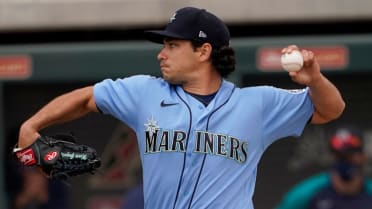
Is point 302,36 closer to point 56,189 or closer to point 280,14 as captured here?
point 280,14

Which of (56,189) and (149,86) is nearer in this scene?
(149,86)

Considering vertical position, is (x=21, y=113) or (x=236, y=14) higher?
(x=236, y=14)

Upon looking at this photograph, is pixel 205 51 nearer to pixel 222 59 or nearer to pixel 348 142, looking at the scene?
pixel 222 59

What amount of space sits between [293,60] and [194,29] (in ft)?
1.58

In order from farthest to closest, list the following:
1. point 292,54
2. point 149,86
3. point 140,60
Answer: point 140,60, point 149,86, point 292,54

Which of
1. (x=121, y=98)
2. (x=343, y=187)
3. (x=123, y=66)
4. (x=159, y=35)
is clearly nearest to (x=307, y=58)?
(x=159, y=35)

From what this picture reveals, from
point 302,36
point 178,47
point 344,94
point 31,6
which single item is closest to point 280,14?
point 302,36

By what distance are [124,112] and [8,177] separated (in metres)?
4.06

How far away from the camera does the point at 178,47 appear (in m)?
4.20

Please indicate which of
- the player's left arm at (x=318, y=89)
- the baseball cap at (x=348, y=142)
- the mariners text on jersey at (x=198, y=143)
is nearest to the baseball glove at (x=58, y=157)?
the mariners text on jersey at (x=198, y=143)

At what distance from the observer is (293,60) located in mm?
3893

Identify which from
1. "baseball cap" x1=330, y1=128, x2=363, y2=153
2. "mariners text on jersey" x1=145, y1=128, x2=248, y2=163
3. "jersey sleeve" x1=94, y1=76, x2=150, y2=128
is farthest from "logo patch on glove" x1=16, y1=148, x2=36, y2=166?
"baseball cap" x1=330, y1=128, x2=363, y2=153

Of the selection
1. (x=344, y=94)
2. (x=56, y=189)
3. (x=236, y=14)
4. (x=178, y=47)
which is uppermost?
(x=178, y=47)

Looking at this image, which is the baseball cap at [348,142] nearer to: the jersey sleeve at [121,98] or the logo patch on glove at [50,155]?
the jersey sleeve at [121,98]
